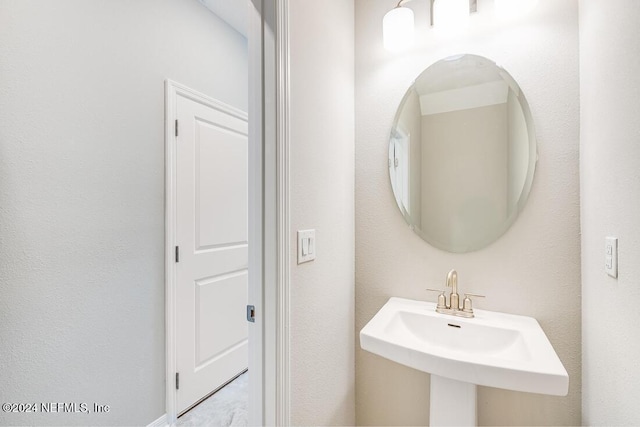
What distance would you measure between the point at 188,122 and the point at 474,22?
1651 mm

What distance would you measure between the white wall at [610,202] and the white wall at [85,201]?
6.33ft

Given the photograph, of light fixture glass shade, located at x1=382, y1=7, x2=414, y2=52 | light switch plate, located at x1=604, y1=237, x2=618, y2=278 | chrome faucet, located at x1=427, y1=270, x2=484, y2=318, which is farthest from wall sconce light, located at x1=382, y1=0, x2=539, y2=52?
chrome faucet, located at x1=427, y1=270, x2=484, y2=318

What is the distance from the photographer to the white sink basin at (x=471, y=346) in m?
0.83

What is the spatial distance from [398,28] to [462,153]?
2.09 feet

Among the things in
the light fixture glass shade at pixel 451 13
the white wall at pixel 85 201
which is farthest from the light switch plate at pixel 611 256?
the white wall at pixel 85 201

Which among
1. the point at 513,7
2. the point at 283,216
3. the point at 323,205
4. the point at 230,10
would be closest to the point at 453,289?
the point at 323,205

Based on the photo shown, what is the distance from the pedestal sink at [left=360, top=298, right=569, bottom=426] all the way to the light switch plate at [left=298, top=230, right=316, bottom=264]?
1.04 ft

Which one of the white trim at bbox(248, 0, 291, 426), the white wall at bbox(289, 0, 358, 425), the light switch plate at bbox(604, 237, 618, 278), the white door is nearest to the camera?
the light switch plate at bbox(604, 237, 618, 278)

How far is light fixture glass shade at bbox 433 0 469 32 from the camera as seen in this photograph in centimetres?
127

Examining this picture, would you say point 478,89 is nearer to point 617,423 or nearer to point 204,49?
point 617,423

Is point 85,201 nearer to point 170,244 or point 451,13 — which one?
point 170,244

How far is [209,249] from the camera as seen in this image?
2100mm

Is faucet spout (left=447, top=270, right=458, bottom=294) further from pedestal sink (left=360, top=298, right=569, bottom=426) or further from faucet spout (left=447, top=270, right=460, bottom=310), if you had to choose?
pedestal sink (left=360, top=298, right=569, bottom=426)

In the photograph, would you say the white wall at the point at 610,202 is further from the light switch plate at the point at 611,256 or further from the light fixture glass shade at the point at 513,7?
the light fixture glass shade at the point at 513,7
